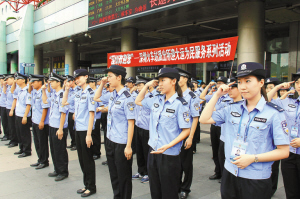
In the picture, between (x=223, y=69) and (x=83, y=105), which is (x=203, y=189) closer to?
(x=83, y=105)

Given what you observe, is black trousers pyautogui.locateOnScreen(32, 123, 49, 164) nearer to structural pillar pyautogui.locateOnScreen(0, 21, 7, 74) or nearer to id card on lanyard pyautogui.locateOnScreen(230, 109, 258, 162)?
id card on lanyard pyautogui.locateOnScreen(230, 109, 258, 162)

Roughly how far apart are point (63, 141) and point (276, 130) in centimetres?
398

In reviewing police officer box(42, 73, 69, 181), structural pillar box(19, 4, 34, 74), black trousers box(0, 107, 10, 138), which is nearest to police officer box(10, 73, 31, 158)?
police officer box(42, 73, 69, 181)

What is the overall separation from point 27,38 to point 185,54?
1773 centimetres

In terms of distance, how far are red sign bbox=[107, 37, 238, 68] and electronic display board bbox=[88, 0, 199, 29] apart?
238 cm

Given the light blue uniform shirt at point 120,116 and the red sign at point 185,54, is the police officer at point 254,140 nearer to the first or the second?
the light blue uniform shirt at point 120,116

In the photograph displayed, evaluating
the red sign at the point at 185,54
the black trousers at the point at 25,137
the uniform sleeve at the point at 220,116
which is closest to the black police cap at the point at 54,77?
the black trousers at the point at 25,137

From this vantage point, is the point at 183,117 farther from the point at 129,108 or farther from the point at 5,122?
the point at 5,122

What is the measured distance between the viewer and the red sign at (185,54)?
185 inches

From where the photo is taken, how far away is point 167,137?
2906mm

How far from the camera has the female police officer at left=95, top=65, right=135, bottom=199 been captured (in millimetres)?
3428

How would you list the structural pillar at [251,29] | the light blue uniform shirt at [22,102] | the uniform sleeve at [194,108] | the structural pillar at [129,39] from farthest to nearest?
the structural pillar at [129,39], the structural pillar at [251,29], the light blue uniform shirt at [22,102], the uniform sleeve at [194,108]

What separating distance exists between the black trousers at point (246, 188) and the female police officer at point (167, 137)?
29.3 inches

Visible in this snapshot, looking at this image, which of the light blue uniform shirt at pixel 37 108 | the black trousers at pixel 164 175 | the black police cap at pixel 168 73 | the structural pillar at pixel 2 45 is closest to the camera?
the black trousers at pixel 164 175
